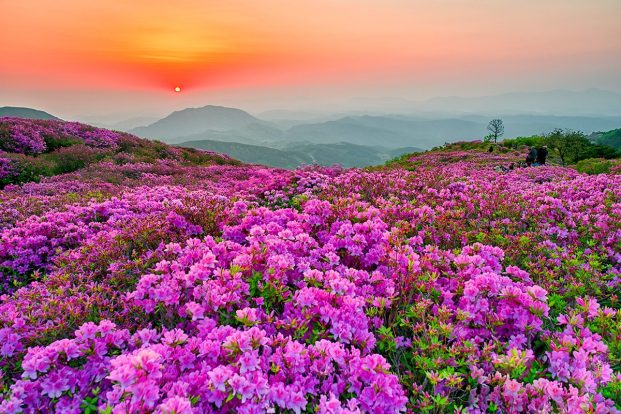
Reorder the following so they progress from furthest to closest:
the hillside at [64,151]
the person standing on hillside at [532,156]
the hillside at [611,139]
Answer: the hillside at [611,139] → the person standing on hillside at [532,156] → the hillside at [64,151]

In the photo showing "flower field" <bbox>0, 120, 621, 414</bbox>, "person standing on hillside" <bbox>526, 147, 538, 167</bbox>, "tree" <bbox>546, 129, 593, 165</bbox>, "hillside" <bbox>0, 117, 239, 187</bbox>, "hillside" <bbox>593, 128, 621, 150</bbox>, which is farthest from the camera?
"hillside" <bbox>593, 128, 621, 150</bbox>

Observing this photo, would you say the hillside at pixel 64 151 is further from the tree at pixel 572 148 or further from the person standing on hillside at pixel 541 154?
the tree at pixel 572 148

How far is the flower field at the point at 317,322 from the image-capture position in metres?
2.63

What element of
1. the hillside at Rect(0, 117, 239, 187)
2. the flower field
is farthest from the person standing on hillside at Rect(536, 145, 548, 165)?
the hillside at Rect(0, 117, 239, 187)

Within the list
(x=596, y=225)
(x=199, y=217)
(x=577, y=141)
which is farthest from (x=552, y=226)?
(x=577, y=141)

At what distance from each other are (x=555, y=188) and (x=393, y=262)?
7662 millimetres

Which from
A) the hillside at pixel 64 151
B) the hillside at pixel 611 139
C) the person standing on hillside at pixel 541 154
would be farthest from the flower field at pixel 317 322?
the hillside at pixel 611 139

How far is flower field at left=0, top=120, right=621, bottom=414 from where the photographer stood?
2631mm

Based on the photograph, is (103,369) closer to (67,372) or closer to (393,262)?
(67,372)

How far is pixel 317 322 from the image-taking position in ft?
11.0

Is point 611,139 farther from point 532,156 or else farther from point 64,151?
point 64,151

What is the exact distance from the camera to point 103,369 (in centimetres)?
294

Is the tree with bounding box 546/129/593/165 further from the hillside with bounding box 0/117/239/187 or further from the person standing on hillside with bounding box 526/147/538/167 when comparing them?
the hillside with bounding box 0/117/239/187

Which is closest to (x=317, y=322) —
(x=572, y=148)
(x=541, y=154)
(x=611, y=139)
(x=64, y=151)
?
(x=64, y=151)
